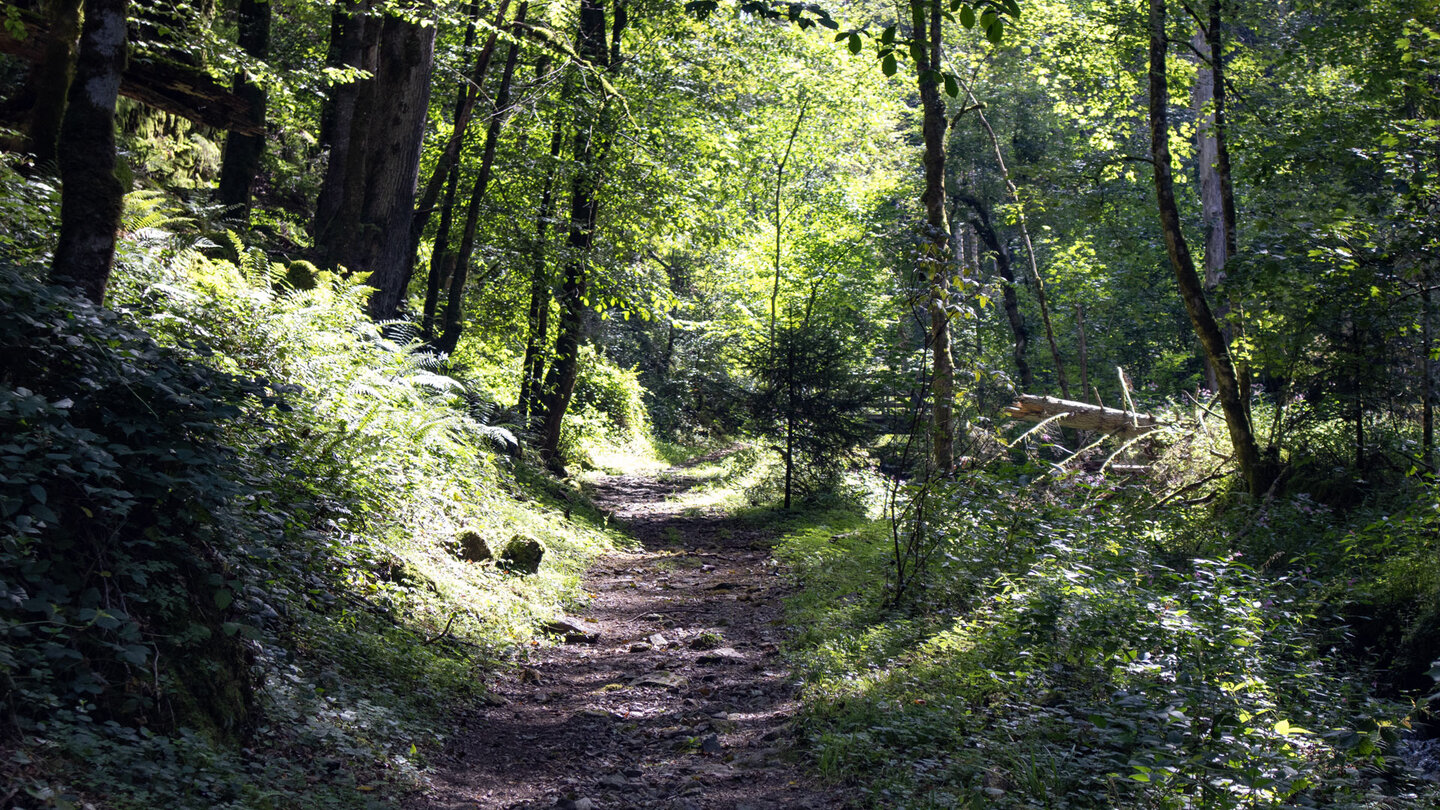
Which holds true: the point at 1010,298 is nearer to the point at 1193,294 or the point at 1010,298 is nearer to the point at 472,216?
the point at 1193,294

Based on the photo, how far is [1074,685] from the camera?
5371 millimetres

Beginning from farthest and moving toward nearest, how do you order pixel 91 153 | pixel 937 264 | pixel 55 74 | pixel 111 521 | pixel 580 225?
pixel 580 225
pixel 937 264
pixel 55 74
pixel 91 153
pixel 111 521

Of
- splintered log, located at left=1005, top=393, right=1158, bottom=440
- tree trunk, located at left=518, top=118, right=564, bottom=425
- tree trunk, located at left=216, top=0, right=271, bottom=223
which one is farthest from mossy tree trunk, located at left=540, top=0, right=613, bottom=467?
splintered log, located at left=1005, top=393, right=1158, bottom=440

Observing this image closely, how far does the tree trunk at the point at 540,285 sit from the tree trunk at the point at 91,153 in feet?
30.2

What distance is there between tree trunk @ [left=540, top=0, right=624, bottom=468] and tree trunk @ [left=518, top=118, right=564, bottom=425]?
1.06ft

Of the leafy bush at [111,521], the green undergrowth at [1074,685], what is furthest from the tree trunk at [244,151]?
the green undergrowth at [1074,685]

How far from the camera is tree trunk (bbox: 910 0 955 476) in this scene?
8160 mm

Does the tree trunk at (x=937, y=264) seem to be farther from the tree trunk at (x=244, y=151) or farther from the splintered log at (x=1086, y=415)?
the tree trunk at (x=244, y=151)

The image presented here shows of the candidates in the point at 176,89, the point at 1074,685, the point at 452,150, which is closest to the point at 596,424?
the point at 452,150

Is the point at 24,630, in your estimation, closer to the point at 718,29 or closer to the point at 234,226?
the point at 234,226

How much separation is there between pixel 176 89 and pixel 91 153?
17.8 ft

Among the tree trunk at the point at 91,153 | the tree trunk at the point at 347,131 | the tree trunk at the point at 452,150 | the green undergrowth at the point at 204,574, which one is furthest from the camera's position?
the tree trunk at the point at 452,150

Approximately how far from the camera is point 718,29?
54.6 ft

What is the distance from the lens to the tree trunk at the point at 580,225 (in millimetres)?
14000
